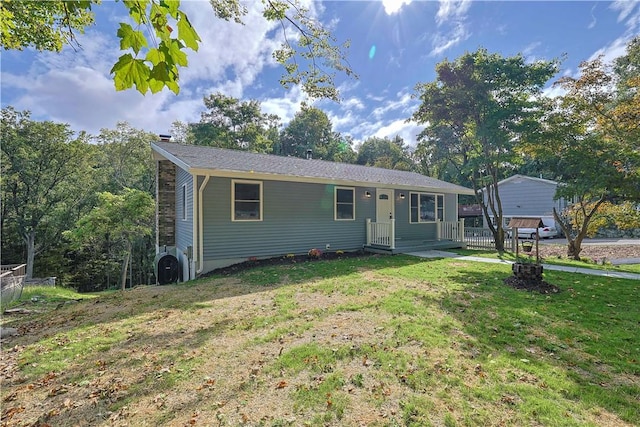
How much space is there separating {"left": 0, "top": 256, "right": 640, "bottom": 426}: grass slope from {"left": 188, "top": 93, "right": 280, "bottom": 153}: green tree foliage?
22858 mm

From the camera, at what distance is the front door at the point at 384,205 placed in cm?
1223

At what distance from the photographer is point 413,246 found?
1175 centimetres

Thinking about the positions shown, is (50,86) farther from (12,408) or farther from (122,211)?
(12,408)

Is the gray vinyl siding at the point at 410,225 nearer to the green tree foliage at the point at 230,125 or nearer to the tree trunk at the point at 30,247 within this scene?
the green tree foliage at the point at 230,125

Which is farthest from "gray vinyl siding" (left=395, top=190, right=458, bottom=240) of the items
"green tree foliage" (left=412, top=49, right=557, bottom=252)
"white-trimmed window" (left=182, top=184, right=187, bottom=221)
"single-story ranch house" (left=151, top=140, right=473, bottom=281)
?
"white-trimmed window" (left=182, top=184, right=187, bottom=221)

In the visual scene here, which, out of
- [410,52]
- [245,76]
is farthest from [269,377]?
[245,76]

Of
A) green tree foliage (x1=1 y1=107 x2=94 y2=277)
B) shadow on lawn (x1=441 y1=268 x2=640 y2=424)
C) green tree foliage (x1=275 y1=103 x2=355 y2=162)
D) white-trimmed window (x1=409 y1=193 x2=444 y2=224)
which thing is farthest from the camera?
green tree foliage (x1=275 y1=103 x2=355 y2=162)

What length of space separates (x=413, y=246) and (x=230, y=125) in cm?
2223

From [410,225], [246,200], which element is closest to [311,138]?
[410,225]

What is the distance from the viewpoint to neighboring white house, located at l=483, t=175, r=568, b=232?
22.7 m

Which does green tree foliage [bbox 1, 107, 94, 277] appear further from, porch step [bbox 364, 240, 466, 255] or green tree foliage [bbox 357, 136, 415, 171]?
green tree foliage [bbox 357, 136, 415, 171]

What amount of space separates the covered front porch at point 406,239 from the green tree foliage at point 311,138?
23.9 m

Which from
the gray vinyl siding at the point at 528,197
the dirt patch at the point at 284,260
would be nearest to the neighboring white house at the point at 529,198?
the gray vinyl siding at the point at 528,197

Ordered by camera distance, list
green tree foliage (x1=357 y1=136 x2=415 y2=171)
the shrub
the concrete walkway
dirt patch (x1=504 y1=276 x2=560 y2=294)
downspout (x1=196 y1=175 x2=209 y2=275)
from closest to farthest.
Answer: dirt patch (x1=504 y1=276 x2=560 y2=294) < the concrete walkway < downspout (x1=196 y1=175 x2=209 y2=275) < the shrub < green tree foliage (x1=357 y1=136 x2=415 y2=171)
